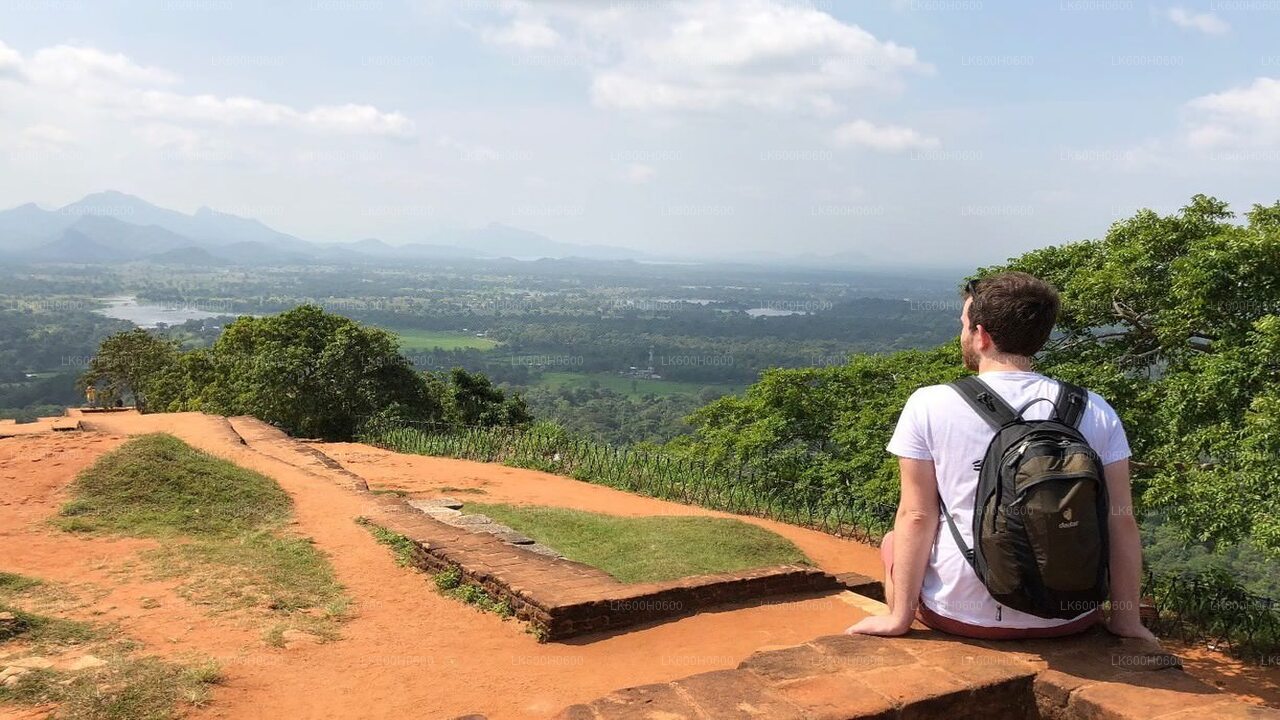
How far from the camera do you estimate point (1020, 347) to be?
235 cm

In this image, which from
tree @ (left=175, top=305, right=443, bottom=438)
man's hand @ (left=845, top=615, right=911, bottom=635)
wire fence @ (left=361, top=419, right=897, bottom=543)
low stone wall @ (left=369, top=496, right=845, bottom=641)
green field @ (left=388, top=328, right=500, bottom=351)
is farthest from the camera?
green field @ (left=388, top=328, right=500, bottom=351)

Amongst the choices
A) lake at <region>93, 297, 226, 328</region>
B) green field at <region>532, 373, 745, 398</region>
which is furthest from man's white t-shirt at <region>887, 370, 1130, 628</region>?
lake at <region>93, 297, 226, 328</region>

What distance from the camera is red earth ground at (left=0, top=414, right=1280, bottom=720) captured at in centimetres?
410

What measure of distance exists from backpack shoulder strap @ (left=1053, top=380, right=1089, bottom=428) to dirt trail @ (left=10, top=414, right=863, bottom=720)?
108 inches

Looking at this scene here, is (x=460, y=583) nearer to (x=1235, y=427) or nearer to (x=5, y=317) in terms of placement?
(x=1235, y=427)

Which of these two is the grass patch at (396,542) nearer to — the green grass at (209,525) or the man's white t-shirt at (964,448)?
the green grass at (209,525)

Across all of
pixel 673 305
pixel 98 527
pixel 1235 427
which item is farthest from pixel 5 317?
pixel 1235 427

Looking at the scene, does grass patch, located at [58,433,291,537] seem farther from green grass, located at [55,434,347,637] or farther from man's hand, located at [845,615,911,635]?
man's hand, located at [845,615,911,635]

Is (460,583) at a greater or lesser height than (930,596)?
lesser

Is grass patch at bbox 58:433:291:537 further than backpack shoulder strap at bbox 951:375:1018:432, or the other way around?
grass patch at bbox 58:433:291:537

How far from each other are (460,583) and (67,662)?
2.50 m

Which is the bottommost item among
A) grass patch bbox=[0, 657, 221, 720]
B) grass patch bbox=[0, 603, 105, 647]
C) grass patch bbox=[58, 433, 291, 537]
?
grass patch bbox=[58, 433, 291, 537]

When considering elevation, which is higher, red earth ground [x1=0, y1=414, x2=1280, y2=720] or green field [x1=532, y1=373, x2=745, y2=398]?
red earth ground [x1=0, y1=414, x2=1280, y2=720]

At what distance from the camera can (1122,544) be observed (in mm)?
2285
